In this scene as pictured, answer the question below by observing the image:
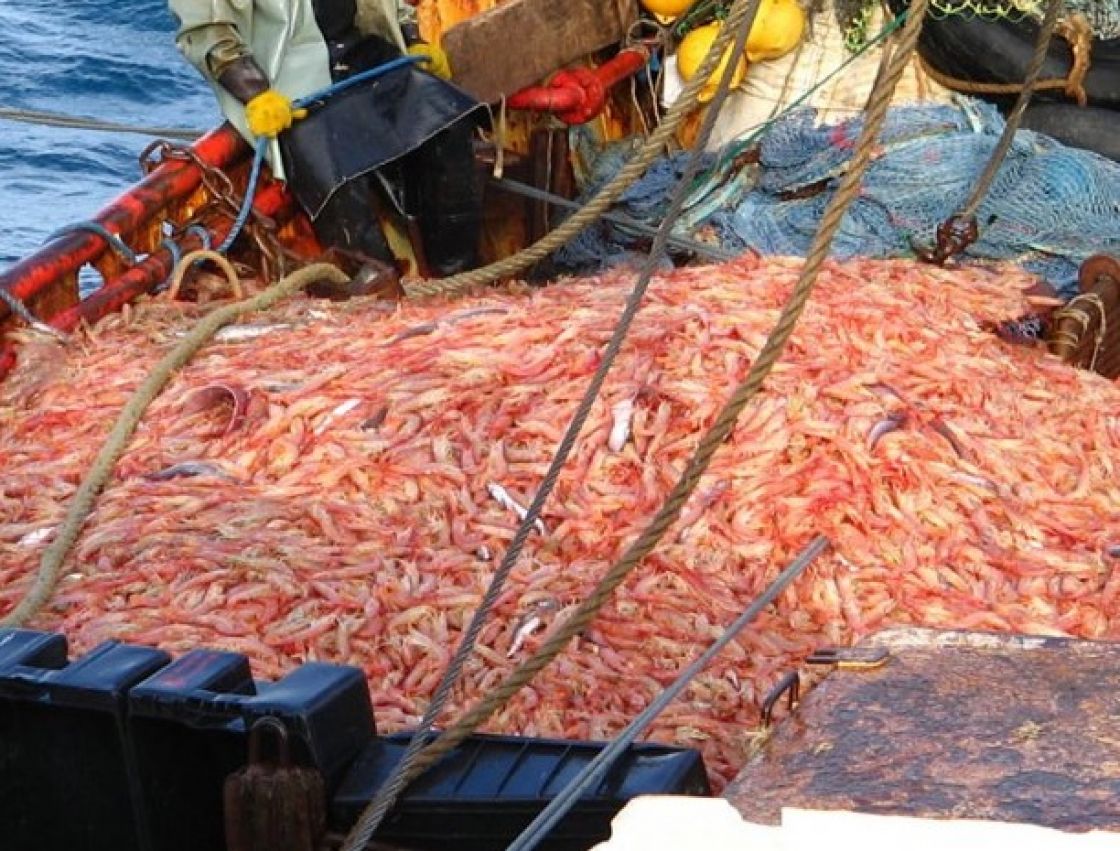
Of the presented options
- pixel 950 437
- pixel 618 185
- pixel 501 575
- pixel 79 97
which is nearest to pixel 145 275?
pixel 618 185

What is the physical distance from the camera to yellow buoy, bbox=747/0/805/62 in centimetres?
910

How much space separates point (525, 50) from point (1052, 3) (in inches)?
145

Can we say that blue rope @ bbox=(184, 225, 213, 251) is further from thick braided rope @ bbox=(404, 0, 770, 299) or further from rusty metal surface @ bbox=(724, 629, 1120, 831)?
rusty metal surface @ bbox=(724, 629, 1120, 831)

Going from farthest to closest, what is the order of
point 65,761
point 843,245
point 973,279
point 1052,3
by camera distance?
point 843,245 < point 973,279 < point 1052,3 < point 65,761

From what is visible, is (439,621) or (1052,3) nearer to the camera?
(439,621)

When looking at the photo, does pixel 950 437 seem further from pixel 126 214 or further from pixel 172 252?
pixel 126 214

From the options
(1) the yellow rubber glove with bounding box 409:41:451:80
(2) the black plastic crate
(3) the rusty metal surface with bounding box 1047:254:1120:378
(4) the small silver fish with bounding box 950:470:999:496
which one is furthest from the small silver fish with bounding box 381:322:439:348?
(2) the black plastic crate

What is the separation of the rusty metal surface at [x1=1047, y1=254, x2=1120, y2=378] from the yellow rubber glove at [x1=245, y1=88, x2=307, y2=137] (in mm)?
3718

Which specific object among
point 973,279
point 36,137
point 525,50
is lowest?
point 36,137

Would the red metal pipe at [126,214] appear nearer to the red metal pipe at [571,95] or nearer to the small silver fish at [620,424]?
the red metal pipe at [571,95]

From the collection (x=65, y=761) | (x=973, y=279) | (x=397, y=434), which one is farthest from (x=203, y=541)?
(x=973, y=279)

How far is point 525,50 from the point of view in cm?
947

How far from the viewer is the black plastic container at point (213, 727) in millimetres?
3221

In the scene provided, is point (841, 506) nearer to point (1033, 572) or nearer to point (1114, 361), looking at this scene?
point (1033, 572)
